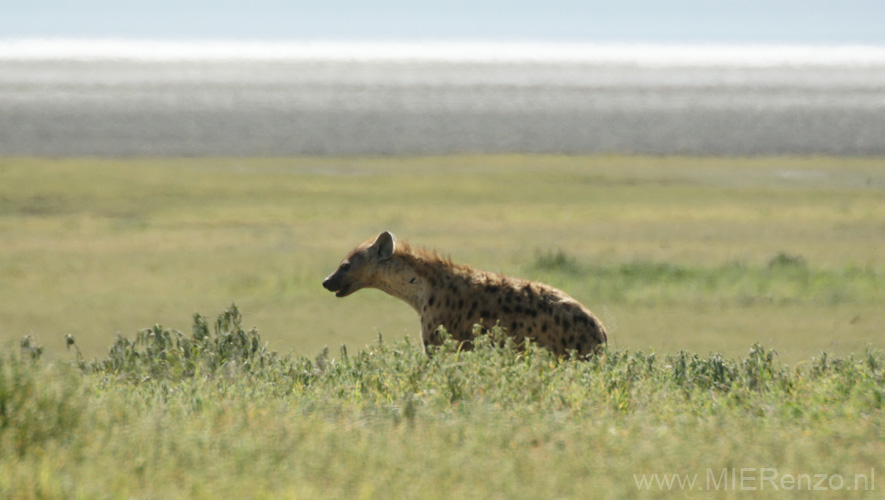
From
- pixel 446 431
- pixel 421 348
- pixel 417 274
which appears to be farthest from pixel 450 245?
pixel 446 431

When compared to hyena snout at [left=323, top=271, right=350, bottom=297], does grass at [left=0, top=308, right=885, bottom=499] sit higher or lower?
lower

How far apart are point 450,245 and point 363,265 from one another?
11.1 m

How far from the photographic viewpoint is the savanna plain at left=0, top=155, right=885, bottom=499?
5.36 m

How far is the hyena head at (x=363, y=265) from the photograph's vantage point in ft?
30.5

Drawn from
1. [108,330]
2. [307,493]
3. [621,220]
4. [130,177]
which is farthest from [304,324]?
[130,177]

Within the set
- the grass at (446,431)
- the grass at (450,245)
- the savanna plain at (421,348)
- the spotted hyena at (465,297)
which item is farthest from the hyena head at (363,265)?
the grass at (446,431)

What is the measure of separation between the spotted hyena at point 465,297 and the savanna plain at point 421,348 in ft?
0.96

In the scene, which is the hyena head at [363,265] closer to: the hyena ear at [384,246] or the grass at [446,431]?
the hyena ear at [384,246]

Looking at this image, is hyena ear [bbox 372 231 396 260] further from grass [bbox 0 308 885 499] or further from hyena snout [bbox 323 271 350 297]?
grass [bbox 0 308 885 499]

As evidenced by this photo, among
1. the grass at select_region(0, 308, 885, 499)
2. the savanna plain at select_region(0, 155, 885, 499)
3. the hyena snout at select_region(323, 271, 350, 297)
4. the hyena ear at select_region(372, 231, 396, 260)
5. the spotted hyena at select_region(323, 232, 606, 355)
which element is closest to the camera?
the grass at select_region(0, 308, 885, 499)

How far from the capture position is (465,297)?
881 centimetres

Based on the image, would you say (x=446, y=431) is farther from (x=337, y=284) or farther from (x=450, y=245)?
(x=450, y=245)

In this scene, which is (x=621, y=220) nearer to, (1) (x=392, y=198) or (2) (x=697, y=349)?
(1) (x=392, y=198)

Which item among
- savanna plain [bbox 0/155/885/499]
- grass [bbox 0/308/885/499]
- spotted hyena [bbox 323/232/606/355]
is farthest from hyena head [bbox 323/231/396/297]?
grass [bbox 0/308/885/499]
